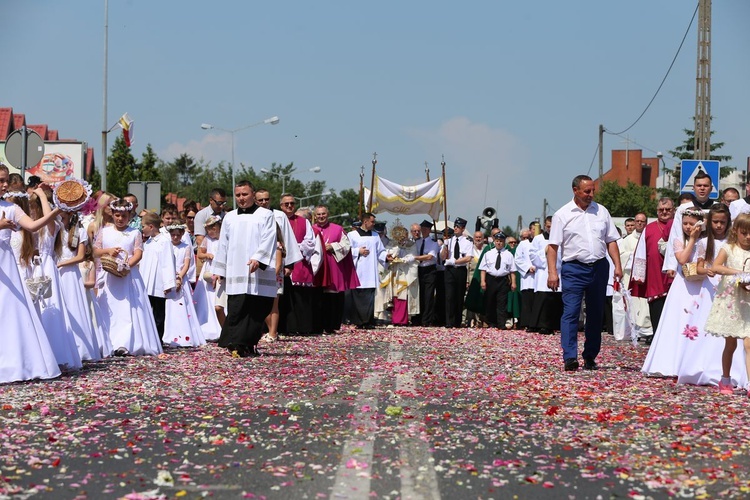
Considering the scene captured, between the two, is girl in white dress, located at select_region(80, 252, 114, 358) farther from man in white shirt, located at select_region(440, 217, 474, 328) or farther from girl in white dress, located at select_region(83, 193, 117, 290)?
man in white shirt, located at select_region(440, 217, 474, 328)

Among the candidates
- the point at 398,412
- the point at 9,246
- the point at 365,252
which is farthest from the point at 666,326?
the point at 365,252

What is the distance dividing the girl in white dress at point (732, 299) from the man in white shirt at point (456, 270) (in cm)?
1498

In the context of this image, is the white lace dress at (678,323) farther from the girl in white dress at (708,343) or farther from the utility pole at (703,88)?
the utility pole at (703,88)

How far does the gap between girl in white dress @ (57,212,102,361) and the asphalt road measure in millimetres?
784

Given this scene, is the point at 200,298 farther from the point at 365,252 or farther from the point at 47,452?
the point at 47,452

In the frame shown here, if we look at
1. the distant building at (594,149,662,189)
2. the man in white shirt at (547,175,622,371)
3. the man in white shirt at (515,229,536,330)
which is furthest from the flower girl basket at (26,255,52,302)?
the distant building at (594,149,662,189)

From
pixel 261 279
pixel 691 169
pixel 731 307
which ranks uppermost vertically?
pixel 691 169

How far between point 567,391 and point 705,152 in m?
16.9

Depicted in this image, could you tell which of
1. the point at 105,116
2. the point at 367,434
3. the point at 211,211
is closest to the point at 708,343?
the point at 367,434

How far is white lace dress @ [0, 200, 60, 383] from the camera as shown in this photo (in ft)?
34.2

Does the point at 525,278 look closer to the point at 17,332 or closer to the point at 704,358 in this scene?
the point at 704,358

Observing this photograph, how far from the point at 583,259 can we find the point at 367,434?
570cm

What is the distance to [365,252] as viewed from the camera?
2398cm

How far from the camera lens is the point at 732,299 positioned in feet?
34.9
